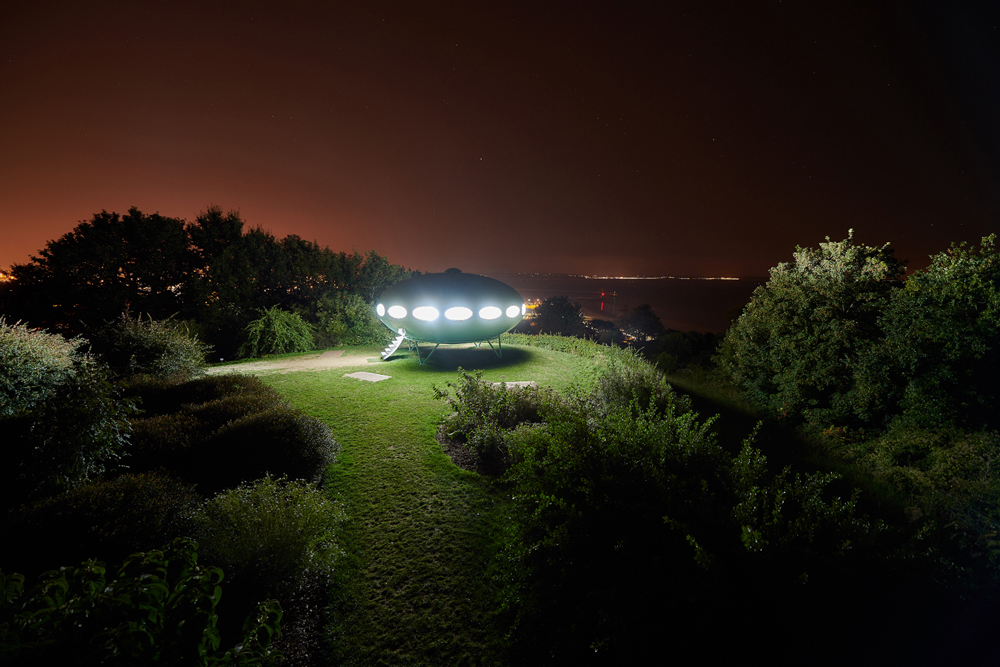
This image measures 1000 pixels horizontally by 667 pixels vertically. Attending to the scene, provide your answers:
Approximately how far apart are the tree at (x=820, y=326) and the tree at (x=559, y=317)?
3403 centimetres

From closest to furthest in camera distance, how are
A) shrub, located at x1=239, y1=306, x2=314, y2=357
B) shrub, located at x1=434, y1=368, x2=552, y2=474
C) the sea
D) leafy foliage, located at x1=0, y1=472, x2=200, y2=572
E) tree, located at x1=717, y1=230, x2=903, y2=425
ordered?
leafy foliage, located at x1=0, y1=472, x2=200, y2=572 < shrub, located at x1=434, y1=368, x2=552, y2=474 < tree, located at x1=717, y1=230, x2=903, y2=425 < shrub, located at x1=239, y1=306, x2=314, y2=357 < the sea

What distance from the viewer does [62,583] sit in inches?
57.4

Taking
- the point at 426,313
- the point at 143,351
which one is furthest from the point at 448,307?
the point at 143,351

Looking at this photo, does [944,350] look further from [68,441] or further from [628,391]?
[68,441]

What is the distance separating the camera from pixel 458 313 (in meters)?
10.4

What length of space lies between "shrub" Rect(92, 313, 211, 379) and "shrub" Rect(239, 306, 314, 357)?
653 cm

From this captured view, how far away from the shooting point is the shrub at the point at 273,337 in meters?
15.5

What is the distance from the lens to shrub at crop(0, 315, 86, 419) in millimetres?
5402

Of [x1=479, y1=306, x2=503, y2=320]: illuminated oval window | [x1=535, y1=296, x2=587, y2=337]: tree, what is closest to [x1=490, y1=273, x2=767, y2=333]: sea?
[x1=535, y1=296, x2=587, y2=337]: tree

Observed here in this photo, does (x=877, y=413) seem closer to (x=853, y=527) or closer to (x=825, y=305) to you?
(x=825, y=305)

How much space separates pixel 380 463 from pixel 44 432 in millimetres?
3343

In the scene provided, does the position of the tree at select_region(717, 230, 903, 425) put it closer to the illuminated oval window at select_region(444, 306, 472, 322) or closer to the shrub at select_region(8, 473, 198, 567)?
the illuminated oval window at select_region(444, 306, 472, 322)

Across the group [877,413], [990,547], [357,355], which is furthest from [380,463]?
[877,413]

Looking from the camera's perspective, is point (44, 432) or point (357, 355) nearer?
point (44, 432)
